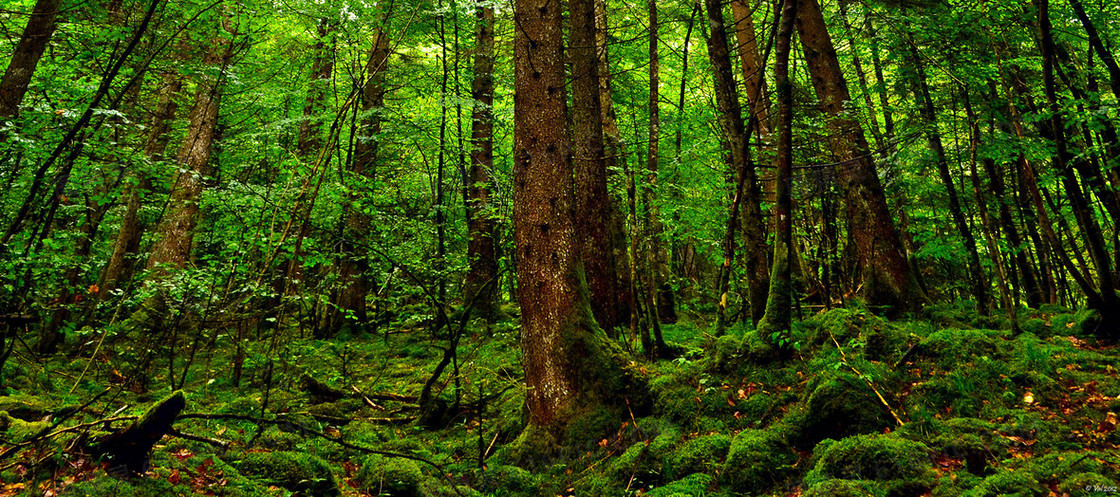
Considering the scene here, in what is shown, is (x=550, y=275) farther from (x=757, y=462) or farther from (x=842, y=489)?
(x=842, y=489)

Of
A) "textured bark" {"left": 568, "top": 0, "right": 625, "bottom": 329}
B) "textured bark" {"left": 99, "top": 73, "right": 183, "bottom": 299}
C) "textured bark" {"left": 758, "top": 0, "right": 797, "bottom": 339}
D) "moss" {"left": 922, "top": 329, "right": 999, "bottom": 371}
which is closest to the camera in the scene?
"moss" {"left": 922, "top": 329, "right": 999, "bottom": 371}

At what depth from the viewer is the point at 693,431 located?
15.7 feet

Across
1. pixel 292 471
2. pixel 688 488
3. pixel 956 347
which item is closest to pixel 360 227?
pixel 292 471

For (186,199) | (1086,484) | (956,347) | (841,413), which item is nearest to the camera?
(1086,484)

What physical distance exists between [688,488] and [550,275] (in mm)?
2294

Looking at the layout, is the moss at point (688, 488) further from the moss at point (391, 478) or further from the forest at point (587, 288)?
the moss at point (391, 478)

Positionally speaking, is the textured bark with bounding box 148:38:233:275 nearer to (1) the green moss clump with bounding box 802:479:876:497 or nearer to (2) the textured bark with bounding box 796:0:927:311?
(2) the textured bark with bounding box 796:0:927:311

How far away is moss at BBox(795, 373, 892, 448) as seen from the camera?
417 centimetres

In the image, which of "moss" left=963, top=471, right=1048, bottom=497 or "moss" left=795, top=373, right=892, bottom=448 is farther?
"moss" left=795, top=373, right=892, bottom=448

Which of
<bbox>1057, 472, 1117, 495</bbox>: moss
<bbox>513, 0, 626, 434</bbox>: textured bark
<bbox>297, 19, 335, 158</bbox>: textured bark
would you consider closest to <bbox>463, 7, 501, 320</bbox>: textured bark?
<bbox>297, 19, 335, 158</bbox>: textured bark

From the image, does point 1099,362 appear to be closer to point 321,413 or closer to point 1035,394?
point 1035,394

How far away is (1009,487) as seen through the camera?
119 inches

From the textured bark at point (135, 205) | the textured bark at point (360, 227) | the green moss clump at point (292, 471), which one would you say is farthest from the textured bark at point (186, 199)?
the green moss clump at point (292, 471)

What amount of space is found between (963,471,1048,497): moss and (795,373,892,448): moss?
1027mm
